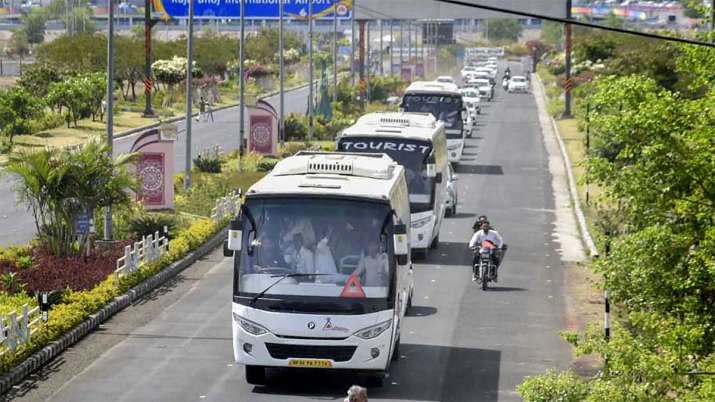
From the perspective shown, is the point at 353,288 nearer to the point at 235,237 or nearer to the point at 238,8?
the point at 235,237

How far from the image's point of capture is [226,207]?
3819cm

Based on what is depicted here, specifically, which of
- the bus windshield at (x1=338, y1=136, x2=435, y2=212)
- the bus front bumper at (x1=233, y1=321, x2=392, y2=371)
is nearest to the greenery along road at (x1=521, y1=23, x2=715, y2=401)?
the bus front bumper at (x1=233, y1=321, x2=392, y2=371)

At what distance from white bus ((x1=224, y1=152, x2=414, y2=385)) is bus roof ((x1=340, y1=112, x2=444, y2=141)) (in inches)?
501

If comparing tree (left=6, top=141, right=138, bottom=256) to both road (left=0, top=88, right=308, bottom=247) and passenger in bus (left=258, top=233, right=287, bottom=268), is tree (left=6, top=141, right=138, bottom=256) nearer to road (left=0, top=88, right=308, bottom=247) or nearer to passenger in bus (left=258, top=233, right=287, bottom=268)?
road (left=0, top=88, right=308, bottom=247)

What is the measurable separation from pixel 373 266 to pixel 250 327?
1.75 meters

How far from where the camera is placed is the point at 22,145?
58.5m

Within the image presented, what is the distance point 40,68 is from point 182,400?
6579 centimetres

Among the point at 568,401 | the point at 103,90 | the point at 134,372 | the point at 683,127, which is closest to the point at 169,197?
the point at 134,372

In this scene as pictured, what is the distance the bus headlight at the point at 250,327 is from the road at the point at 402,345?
829mm

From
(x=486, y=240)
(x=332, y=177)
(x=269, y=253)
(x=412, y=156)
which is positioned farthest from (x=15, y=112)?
(x=269, y=253)

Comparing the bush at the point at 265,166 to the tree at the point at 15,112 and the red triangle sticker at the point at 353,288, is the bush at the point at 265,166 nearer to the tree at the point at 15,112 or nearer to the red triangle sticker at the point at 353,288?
the tree at the point at 15,112

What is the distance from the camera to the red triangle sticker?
19672mm

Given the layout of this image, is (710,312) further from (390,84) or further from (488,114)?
(390,84)

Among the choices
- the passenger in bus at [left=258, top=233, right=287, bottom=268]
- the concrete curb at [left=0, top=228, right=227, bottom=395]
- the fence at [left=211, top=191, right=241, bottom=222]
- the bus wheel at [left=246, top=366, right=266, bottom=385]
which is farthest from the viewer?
the fence at [left=211, top=191, right=241, bottom=222]
